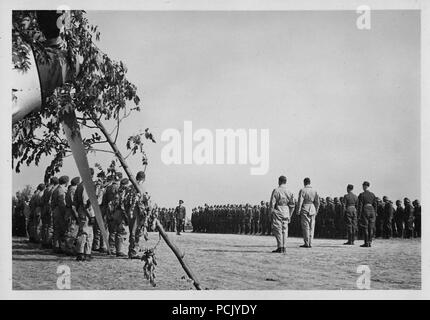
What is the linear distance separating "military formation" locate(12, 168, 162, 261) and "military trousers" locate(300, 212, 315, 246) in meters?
1.42

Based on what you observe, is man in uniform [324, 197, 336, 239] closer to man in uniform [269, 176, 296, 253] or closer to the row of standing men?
the row of standing men

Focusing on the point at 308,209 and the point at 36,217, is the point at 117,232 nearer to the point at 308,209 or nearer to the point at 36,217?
the point at 36,217

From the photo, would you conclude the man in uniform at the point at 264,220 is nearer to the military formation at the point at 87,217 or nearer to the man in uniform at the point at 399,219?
the military formation at the point at 87,217

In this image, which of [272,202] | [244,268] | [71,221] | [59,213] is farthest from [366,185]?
[59,213]

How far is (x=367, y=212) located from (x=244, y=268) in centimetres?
127

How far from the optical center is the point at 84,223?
8523mm

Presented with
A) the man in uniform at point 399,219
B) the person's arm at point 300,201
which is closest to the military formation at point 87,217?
the person's arm at point 300,201

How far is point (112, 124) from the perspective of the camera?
8445 mm

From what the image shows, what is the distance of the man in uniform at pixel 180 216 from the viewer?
8312 mm

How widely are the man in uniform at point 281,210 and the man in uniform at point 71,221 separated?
73.2 inches

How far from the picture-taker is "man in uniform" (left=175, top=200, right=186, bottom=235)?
8.31 metres
